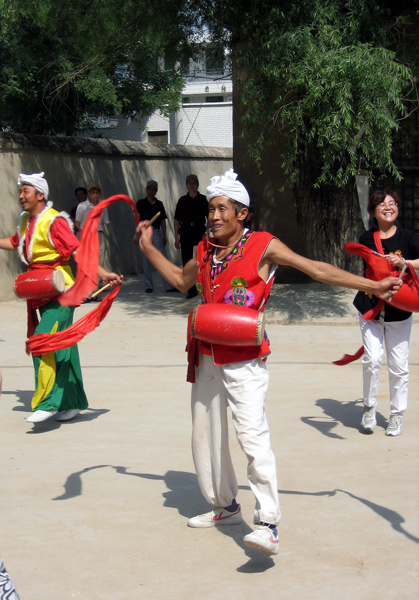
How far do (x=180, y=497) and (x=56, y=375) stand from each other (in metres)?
2.02

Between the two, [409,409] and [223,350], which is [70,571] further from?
[409,409]

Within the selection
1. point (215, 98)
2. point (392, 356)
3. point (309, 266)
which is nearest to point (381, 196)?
point (392, 356)

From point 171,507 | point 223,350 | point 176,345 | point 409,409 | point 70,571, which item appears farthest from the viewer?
point 176,345

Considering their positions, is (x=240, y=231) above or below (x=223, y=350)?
above

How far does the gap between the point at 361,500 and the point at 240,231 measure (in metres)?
1.77

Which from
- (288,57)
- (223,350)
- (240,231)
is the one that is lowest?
(223,350)

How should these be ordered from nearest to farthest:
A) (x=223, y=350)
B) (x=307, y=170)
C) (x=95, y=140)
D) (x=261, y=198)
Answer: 1. (x=223, y=350)
2. (x=307, y=170)
3. (x=261, y=198)
4. (x=95, y=140)

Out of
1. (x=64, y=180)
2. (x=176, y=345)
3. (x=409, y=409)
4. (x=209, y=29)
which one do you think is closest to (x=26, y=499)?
(x=409, y=409)

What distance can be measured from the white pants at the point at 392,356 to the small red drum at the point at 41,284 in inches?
95.3

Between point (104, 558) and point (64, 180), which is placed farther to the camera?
point (64, 180)

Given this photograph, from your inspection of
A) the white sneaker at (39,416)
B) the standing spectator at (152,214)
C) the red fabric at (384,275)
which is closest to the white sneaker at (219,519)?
the red fabric at (384,275)

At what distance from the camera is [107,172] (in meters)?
15.2

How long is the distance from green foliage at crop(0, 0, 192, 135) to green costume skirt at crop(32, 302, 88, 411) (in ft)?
22.7

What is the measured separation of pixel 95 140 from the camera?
15.1 metres
